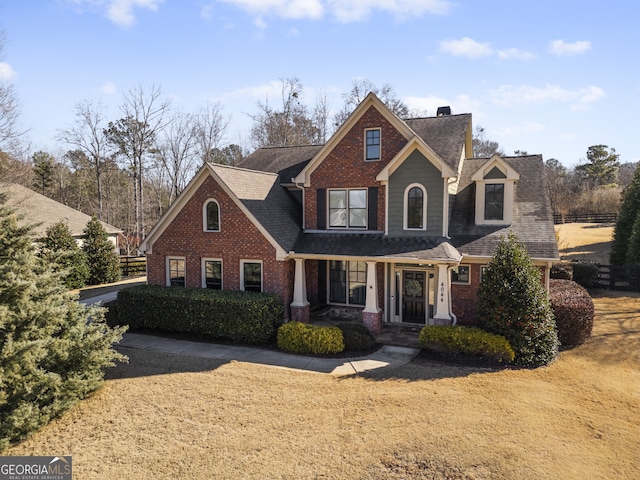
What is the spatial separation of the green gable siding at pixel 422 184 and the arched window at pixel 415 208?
150mm

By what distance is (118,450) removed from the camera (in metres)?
7.71

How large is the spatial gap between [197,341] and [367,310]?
20.7 ft

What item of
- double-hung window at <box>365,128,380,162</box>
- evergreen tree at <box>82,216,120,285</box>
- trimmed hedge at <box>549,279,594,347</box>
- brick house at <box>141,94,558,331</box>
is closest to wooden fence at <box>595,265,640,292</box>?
brick house at <box>141,94,558,331</box>

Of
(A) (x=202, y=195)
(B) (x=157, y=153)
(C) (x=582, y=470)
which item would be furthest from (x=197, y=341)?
(B) (x=157, y=153)

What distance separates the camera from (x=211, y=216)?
16.2 m

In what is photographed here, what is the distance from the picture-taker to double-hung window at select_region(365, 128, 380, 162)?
627 inches

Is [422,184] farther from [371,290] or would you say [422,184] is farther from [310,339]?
[310,339]

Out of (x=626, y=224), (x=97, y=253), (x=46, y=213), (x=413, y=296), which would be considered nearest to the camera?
(x=413, y=296)

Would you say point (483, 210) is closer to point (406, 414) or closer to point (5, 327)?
point (406, 414)

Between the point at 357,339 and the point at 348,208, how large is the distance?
582cm

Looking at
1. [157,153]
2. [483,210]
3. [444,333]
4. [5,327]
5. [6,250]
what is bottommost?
[444,333]

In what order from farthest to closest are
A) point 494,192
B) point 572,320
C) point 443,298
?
point 494,192, point 443,298, point 572,320

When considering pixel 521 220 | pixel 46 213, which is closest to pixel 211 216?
pixel 521 220

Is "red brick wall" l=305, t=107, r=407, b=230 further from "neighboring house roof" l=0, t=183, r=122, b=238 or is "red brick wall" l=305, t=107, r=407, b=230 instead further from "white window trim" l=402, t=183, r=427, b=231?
"neighboring house roof" l=0, t=183, r=122, b=238
